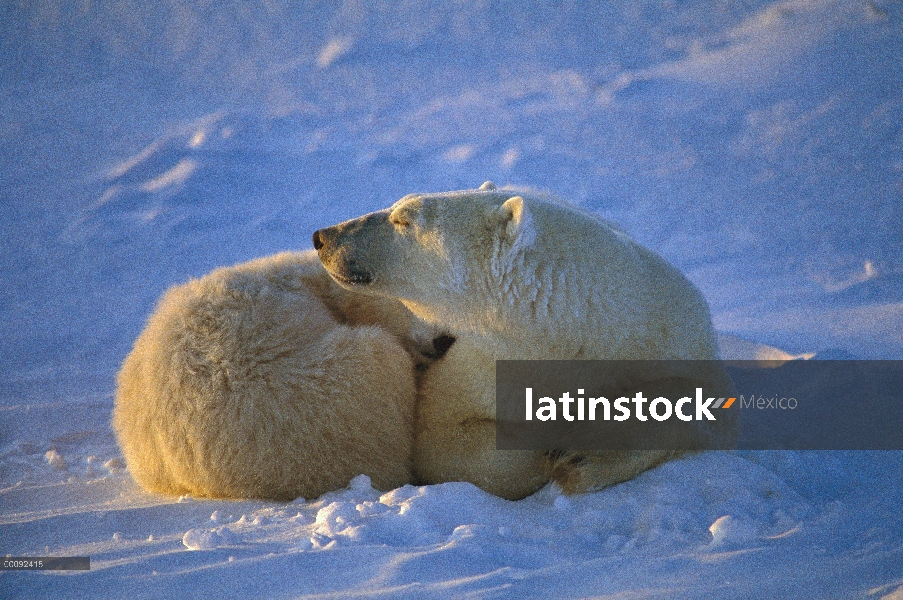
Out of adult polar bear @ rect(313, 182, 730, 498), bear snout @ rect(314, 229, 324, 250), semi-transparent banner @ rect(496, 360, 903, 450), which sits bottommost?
semi-transparent banner @ rect(496, 360, 903, 450)

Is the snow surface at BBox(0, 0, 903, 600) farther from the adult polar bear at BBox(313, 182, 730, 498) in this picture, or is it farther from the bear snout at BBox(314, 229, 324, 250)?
the bear snout at BBox(314, 229, 324, 250)

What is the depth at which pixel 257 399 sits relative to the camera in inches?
123

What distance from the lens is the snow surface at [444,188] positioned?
8.02 ft

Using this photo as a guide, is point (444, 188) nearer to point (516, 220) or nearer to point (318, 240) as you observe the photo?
point (318, 240)

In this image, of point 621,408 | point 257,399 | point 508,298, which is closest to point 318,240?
point 257,399

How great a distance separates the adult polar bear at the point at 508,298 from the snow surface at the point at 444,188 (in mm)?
197

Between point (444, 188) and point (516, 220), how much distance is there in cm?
525

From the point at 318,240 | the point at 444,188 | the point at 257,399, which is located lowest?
the point at 257,399

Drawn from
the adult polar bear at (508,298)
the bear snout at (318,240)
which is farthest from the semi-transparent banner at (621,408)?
the bear snout at (318,240)

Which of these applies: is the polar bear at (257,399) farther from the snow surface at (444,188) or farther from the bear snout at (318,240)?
the bear snout at (318,240)

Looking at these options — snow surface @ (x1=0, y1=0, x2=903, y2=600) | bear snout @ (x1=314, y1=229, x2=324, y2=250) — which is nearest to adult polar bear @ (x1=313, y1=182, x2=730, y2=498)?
bear snout @ (x1=314, y1=229, x2=324, y2=250)

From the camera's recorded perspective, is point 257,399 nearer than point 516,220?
No

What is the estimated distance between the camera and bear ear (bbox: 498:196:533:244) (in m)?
2.93

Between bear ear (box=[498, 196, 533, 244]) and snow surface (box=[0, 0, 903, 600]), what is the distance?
1.03m
